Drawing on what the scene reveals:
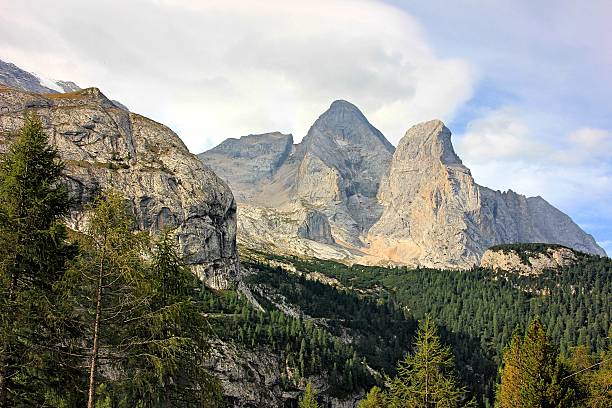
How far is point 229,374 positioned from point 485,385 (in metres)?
110

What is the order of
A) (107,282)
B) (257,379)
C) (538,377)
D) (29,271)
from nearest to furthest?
(107,282), (29,271), (538,377), (257,379)

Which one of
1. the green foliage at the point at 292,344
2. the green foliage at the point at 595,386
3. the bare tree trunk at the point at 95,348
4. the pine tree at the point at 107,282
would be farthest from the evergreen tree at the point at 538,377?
the green foliage at the point at 292,344

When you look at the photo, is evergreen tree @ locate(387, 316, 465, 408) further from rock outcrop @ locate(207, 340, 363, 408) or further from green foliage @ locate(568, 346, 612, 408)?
rock outcrop @ locate(207, 340, 363, 408)

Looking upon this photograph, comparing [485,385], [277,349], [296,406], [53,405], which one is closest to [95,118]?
[277,349]

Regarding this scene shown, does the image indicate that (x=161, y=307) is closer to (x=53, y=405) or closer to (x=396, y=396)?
(x=53, y=405)

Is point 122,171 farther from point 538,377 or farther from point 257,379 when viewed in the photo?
point 538,377

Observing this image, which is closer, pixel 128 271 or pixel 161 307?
pixel 128 271

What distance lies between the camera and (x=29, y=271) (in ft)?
72.1

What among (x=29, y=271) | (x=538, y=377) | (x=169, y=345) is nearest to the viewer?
(x=169, y=345)

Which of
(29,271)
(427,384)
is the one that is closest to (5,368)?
(29,271)

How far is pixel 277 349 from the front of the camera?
509 ft

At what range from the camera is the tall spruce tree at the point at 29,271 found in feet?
67.4

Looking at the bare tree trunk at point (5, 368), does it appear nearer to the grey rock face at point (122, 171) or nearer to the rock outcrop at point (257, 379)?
the rock outcrop at point (257, 379)

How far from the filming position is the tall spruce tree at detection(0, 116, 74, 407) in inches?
809
